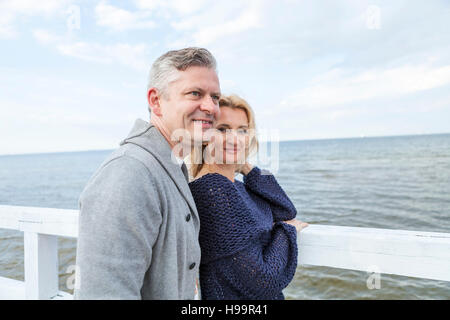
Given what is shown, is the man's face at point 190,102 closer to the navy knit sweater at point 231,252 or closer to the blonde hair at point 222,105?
the navy knit sweater at point 231,252

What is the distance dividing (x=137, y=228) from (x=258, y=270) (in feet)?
2.12

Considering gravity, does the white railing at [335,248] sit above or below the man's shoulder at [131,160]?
below

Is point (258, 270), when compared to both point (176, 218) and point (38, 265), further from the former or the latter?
point (38, 265)

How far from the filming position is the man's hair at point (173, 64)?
1119mm

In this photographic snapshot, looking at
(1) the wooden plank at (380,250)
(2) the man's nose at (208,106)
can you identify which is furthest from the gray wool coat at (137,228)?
(1) the wooden plank at (380,250)

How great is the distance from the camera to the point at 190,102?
3.69ft

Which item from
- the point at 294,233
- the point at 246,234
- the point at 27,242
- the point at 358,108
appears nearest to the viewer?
the point at 246,234

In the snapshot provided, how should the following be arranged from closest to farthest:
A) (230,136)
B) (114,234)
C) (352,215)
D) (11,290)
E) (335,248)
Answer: (114,234) < (335,248) < (230,136) < (11,290) < (352,215)

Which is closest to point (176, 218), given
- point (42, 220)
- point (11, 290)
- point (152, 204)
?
point (152, 204)

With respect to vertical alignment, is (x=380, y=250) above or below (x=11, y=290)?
above
